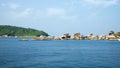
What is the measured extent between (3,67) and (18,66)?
11.1 feet

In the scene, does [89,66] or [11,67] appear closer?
[11,67]

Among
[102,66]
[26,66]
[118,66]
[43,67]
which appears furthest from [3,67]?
[118,66]

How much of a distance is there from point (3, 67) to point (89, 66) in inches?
708

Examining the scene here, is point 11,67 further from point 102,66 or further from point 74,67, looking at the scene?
point 102,66

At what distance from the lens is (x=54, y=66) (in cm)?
4916

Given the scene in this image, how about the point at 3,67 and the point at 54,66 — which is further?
the point at 54,66

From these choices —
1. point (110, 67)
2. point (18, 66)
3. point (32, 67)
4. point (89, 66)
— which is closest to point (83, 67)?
point (89, 66)

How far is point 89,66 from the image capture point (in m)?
49.5

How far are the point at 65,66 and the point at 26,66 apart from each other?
8.24 meters

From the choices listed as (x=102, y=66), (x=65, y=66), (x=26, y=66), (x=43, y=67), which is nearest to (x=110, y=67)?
(x=102, y=66)

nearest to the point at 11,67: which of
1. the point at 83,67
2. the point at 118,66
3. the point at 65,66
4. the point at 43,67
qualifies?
the point at 43,67

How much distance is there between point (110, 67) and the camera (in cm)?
4797

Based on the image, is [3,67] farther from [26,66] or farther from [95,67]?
[95,67]

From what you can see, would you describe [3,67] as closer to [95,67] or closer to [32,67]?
[32,67]
